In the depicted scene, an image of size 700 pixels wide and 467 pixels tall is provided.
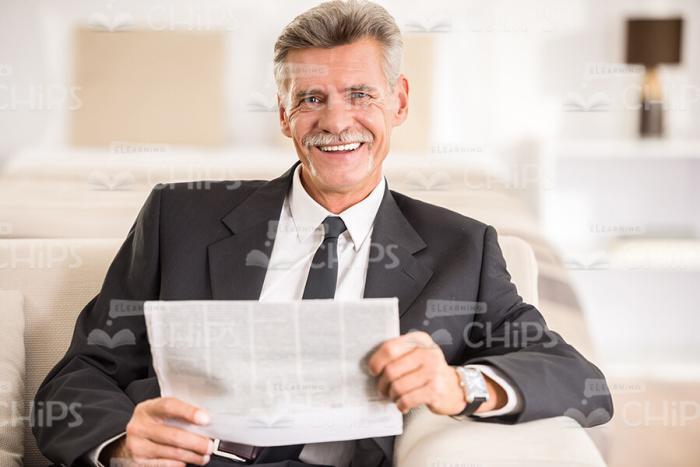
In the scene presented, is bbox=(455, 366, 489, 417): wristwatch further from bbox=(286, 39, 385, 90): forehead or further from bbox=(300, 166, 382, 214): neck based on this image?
bbox=(286, 39, 385, 90): forehead

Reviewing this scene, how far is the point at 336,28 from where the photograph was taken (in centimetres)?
146

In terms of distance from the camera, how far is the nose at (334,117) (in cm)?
147

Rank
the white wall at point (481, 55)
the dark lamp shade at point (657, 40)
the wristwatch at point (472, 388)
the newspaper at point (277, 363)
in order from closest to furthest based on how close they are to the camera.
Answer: the newspaper at point (277, 363) → the wristwatch at point (472, 388) → the dark lamp shade at point (657, 40) → the white wall at point (481, 55)

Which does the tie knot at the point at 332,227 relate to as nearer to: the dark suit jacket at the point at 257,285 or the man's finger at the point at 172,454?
the dark suit jacket at the point at 257,285

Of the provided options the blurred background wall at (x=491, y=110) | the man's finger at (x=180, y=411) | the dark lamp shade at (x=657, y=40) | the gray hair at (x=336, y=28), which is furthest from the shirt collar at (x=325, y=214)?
the dark lamp shade at (x=657, y=40)

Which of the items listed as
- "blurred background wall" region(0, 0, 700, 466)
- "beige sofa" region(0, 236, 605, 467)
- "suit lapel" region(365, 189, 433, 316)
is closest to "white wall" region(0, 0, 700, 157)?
"blurred background wall" region(0, 0, 700, 466)

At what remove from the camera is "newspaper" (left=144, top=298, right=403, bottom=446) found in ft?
3.48

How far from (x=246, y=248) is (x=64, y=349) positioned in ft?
1.27

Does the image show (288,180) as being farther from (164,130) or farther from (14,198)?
(164,130)

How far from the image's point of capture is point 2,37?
4.00 metres

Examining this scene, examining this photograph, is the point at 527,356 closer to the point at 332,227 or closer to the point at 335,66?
the point at 332,227

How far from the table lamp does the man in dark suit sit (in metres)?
2.31

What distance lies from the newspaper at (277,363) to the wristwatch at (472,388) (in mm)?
112

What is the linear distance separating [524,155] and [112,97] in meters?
1.80
